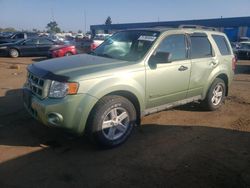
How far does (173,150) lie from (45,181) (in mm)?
2027

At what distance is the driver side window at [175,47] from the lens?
5383 mm

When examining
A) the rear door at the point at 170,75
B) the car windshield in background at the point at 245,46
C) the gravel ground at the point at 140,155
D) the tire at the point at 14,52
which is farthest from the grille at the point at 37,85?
the car windshield in background at the point at 245,46

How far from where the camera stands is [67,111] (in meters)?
4.16

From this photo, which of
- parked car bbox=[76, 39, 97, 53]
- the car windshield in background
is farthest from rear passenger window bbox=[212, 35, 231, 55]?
the car windshield in background

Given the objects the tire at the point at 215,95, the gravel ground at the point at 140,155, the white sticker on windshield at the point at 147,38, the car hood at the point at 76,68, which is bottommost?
the gravel ground at the point at 140,155

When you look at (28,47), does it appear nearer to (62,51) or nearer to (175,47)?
(62,51)

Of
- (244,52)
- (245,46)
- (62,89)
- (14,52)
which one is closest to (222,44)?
(62,89)

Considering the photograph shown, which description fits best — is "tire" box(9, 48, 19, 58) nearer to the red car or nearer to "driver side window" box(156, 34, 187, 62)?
the red car

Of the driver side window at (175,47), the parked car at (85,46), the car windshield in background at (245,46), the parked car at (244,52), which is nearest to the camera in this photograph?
the driver side window at (175,47)

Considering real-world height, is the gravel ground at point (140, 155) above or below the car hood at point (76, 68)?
below

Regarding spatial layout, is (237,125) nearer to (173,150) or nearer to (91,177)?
(173,150)

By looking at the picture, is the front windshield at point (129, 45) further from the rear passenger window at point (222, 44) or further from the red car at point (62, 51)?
the red car at point (62, 51)

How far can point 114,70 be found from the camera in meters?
4.58

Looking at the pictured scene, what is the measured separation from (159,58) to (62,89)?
1770mm
